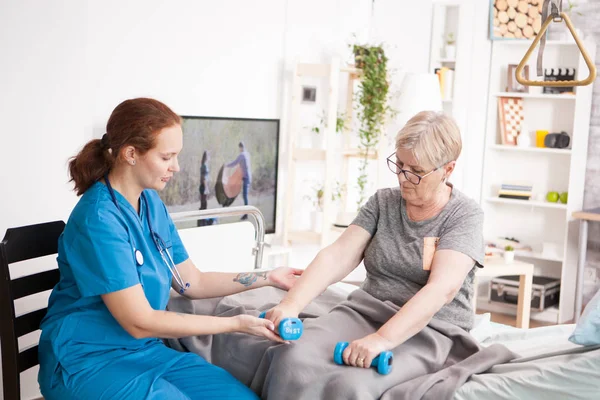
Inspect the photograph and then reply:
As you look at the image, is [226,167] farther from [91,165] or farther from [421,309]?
[421,309]

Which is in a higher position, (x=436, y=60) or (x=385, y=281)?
(x=436, y=60)

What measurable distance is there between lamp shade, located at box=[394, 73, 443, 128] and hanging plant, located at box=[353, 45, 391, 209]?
12cm

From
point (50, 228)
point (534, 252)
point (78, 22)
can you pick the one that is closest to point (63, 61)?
point (78, 22)

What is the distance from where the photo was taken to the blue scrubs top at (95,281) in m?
1.78

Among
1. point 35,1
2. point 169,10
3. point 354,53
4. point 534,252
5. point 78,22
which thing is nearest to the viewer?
point 35,1

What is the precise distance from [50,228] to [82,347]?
0.44 metres

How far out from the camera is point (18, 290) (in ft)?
6.50

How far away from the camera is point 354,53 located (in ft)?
15.4

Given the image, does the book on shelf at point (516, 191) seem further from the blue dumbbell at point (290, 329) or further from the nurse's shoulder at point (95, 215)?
the nurse's shoulder at point (95, 215)

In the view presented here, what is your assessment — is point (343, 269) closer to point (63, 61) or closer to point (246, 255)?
point (246, 255)

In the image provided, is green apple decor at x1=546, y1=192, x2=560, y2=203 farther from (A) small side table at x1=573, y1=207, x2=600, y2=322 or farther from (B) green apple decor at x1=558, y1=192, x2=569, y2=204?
(A) small side table at x1=573, y1=207, x2=600, y2=322

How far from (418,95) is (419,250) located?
8.88ft

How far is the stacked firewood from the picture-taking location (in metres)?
4.97

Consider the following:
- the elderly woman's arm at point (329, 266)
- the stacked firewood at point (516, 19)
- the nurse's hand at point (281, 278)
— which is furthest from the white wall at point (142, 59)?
the elderly woman's arm at point (329, 266)
